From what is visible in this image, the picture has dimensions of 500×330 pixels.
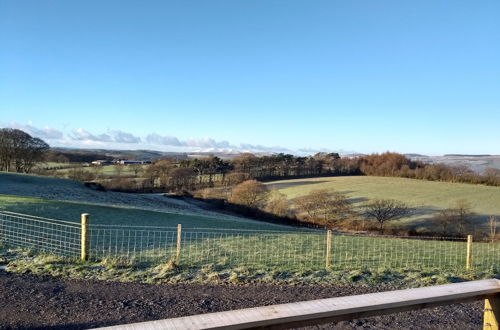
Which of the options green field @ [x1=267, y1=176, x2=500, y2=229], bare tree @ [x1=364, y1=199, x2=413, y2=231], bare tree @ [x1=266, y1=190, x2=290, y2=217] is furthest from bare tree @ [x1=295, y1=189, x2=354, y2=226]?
green field @ [x1=267, y1=176, x2=500, y2=229]

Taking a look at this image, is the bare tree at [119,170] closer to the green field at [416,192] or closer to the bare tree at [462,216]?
the green field at [416,192]

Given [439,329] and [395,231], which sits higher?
[439,329]

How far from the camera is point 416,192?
60219 millimetres

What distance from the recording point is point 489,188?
6134cm

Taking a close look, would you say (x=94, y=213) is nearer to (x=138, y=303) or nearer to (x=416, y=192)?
(x=138, y=303)

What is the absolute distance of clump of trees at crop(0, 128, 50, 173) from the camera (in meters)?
51.1

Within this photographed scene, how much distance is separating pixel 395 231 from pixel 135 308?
1512 inches

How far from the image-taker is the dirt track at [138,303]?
5.73 m

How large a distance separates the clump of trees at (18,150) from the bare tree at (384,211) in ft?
144

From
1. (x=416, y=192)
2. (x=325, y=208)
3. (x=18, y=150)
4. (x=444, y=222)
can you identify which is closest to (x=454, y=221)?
(x=444, y=222)

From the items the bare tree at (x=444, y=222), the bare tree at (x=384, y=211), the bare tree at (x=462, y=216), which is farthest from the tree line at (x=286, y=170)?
the bare tree at (x=444, y=222)

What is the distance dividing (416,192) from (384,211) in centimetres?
1967

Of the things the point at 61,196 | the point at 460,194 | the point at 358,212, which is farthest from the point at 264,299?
the point at 460,194

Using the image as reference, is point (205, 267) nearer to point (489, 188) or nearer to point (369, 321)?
point (369, 321)
